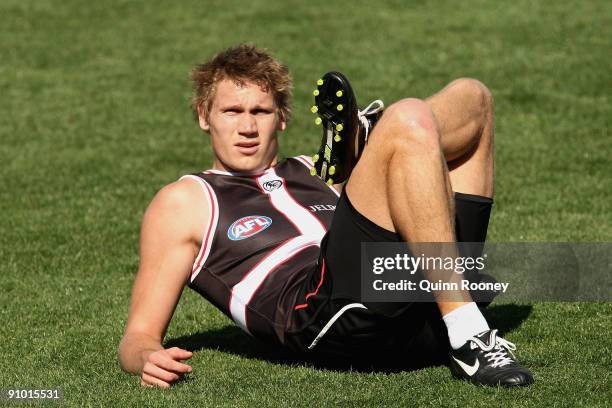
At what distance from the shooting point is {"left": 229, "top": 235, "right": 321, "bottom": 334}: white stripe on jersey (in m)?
5.12

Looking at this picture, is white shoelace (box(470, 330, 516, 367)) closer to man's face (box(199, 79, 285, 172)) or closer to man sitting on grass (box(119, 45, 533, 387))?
man sitting on grass (box(119, 45, 533, 387))

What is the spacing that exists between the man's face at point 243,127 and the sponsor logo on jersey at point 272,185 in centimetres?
11

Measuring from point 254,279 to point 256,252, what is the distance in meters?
0.13

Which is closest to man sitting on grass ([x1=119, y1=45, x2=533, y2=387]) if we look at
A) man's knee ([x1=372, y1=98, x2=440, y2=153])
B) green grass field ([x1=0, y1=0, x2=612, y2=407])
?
man's knee ([x1=372, y1=98, x2=440, y2=153])

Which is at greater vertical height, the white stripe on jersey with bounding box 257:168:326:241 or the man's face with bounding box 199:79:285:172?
the man's face with bounding box 199:79:285:172

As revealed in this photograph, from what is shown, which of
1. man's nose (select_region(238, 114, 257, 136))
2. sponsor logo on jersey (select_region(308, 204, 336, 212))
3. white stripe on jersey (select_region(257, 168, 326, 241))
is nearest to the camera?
white stripe on jersey (select_region(257, 168, 326, 241))

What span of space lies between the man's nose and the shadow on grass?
107 centimetres

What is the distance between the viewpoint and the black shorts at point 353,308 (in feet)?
15.3

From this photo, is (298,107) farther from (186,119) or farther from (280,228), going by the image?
(280,228)

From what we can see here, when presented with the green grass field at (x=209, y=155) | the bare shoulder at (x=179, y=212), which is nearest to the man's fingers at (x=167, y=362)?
the green grass field at (x=209, y=155)

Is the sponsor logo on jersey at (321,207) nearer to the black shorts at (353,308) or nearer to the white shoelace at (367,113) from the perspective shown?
the black shorts at (353,308)

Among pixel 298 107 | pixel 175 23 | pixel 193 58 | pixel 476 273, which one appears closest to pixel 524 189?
pixel 298 107

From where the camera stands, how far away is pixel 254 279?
16.8ft

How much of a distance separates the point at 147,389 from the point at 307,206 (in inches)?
50.1
